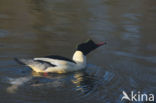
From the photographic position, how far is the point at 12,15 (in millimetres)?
14188

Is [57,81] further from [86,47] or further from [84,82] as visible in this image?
[86,47]

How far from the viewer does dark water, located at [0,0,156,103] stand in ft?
24.1

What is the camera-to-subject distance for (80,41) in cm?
1143

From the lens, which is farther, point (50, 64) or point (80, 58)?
point (80, 58)

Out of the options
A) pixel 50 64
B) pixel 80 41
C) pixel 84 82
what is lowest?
pixel 84 82

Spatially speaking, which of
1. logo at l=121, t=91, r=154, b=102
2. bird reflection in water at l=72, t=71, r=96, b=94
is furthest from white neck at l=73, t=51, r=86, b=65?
logo at l=121, t=91, r=154, b=102

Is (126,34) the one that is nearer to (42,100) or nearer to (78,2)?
(78,2)

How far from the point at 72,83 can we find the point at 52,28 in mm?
5088

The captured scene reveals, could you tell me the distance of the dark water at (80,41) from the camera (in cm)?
735

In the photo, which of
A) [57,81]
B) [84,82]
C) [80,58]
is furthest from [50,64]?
[84,82]

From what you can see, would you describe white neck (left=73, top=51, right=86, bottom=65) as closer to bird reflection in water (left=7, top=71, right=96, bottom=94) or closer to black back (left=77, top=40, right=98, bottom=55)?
black back (left=77, top=40, right=98, bottom=55)

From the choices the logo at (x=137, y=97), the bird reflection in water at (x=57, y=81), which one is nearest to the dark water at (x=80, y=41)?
the bird reflection in water at (x=57, y=81)

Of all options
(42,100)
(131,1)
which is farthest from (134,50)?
(131,1)

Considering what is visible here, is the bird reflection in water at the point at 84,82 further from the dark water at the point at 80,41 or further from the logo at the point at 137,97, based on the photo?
the logo at the point at 137,97
